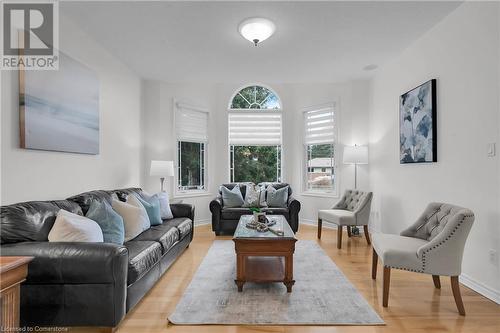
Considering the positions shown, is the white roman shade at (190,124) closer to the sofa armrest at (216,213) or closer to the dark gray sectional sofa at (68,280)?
the sofa armrest at (216,213)

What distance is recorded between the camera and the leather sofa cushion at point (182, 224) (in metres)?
3.45

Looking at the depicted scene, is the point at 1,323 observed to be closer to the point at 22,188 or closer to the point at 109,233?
the point at 109,233

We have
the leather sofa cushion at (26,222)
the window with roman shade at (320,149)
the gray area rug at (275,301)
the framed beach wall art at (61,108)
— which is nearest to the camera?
the leather sofa cushion at (26,222)

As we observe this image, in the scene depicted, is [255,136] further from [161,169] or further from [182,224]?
[182,224]

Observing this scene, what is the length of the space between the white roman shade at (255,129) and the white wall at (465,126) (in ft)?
8.28

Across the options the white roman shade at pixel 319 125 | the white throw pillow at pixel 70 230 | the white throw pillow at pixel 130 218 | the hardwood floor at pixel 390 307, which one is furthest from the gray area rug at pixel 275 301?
the white roman shade at pixel 319 125

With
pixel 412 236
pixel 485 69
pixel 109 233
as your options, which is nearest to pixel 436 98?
pixel 485 69

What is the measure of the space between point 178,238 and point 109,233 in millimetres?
999

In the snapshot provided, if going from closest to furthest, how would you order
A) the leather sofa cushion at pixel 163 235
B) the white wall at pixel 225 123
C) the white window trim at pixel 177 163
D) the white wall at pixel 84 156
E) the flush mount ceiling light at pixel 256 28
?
the white wall at pixel 84 156, the leather sofa cushion at pixel 163 235, the flush mount ceiling light at pixel 256 28, the white wall at pixel 225 123, the white window trim at pixel 177 163

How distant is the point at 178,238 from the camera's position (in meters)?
3.32

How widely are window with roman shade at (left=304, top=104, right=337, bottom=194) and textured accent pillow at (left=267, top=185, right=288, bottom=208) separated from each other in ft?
2.98

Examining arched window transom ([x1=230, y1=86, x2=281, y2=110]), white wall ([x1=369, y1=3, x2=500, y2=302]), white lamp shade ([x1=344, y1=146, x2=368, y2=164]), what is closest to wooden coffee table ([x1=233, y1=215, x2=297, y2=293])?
white wall ([x1=369, y1=3, x2=500, y2=302])

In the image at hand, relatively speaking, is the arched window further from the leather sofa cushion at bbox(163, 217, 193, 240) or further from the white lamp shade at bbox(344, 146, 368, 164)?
the leather sofa cushion at bbox(163, 217, 193, 240)

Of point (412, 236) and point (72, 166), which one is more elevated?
point (72, 166)
